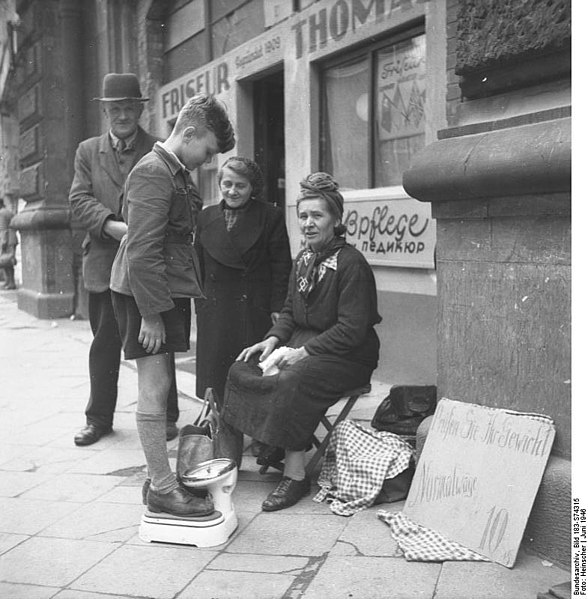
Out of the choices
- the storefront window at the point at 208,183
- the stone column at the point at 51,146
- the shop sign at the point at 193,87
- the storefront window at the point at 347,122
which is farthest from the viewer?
the stone column at the point at 51,146

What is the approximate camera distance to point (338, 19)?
6.73 metres

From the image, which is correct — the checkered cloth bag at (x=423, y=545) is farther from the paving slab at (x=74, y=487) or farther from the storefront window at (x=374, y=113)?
the storefront window at (x=374, y=113)

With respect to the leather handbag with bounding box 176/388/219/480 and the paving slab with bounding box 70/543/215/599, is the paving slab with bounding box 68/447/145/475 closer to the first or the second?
the leather handbag with bounding box 176/388/219/480

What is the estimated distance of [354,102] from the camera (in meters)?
6.93

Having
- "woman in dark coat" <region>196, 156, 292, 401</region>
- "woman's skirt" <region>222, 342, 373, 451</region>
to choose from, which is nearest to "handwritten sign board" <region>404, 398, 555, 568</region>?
"woman's skirt" <region>222, 342, 373, 451</region>

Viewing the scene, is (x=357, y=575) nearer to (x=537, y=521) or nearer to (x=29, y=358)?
(x=537, y=521)

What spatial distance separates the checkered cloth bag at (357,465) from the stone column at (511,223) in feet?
1.31

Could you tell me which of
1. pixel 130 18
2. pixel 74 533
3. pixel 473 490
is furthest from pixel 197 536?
pixel 130 18

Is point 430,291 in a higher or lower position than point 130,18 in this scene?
lower

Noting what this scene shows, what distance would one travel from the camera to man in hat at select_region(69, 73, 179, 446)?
4555mm

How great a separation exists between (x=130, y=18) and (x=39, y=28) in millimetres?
1436

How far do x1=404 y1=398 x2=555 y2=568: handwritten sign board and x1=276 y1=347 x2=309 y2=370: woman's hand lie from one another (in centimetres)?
71

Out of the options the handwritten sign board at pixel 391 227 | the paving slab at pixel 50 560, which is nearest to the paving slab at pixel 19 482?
Result: the paving slab at pixel 50 560

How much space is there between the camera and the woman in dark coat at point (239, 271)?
4.41 m
